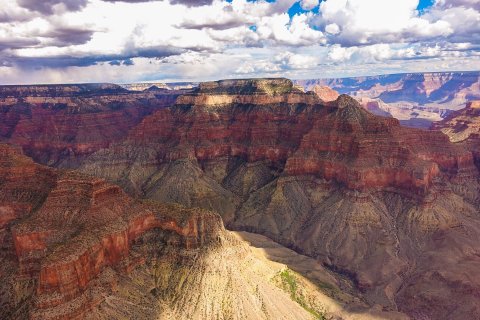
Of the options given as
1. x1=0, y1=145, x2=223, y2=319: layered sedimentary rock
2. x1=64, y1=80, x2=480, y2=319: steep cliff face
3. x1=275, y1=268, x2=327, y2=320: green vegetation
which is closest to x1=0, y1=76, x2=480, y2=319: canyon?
x1=0, y1=145, x2=223, y2=319: layered sedimentary rock

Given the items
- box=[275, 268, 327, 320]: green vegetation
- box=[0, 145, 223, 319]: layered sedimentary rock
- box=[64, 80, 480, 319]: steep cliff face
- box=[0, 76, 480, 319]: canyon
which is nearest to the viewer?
box=[0, 145, 223, 319]: layered sedimentary rock

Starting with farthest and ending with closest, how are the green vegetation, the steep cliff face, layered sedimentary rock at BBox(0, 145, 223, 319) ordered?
1. the steep cliff face
2. the green vegetation
3. layered sedimentary rock at BBox(0, 145, 223, 319)

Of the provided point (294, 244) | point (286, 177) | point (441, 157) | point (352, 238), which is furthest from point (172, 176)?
point (441, 157)

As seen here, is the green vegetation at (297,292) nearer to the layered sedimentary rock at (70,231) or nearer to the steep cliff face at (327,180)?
the layered sedimentary rock at (70,231)

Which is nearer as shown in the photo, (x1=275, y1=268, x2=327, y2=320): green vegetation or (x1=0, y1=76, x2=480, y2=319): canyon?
(x1=0, y1=76, x2=480, y2=319): canyon

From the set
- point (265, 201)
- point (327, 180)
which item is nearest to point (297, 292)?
point (265, 201)

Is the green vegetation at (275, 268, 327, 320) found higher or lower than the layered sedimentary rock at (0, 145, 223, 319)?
lower

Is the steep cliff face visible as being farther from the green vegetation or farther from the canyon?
the green vegetation

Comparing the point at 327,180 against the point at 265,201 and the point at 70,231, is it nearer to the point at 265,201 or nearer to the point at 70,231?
the point at 265,201
